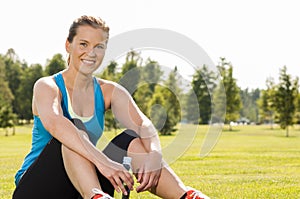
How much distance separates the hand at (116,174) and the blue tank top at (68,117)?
34cm

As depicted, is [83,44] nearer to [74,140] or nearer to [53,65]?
[74,140]

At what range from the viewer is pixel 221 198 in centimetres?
405

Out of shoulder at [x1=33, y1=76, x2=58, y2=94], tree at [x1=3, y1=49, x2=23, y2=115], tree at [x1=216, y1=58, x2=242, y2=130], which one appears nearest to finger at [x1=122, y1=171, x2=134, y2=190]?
shoulder at [x1=33, y1=76, x2=58, y2=94]

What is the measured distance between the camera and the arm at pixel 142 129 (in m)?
2.37

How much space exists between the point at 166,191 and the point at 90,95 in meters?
0.65

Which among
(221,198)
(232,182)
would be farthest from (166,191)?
(232,182)

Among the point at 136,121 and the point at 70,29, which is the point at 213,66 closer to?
the point at 136,121

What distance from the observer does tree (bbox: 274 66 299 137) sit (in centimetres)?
2520

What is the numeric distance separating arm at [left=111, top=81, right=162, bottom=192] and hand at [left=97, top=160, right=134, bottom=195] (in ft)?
0.47

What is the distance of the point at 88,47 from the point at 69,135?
1.57ft

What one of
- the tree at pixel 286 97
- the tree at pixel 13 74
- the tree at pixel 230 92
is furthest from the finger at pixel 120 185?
the tree at pixel 13 74

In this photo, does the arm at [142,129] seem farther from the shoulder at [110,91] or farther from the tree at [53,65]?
the tree at [53,65]

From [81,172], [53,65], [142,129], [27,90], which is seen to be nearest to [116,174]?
[81,172]

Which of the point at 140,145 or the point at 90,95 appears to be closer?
the point at 140,145
